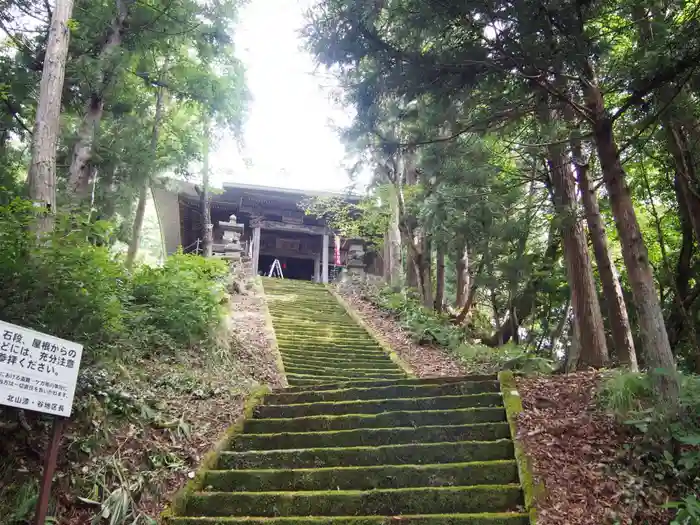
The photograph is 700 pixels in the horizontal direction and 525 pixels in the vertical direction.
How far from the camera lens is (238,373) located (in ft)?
23.8

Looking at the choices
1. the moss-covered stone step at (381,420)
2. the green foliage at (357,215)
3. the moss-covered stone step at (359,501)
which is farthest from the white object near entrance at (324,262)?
the moss-covered stone step at (359,501)

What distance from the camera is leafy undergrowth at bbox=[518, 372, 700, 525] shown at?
3611 millimetres

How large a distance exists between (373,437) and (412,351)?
531 cm

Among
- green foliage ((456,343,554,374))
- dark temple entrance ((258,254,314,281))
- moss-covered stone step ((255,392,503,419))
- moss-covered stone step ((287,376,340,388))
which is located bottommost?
moss-covered stone step ((255,392,503,419))

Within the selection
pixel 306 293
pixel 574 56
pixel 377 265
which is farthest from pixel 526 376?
pixel 377 265

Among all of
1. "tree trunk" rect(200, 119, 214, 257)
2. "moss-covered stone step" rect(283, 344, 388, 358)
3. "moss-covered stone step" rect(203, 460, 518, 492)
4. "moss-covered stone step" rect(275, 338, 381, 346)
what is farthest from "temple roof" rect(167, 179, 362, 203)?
"moss-covered stone step" rect(203, 460, 518, 492)

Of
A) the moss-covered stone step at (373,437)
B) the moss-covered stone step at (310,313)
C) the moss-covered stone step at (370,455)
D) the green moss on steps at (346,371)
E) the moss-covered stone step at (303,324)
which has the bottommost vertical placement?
the moss-covered stone step at (370,455)

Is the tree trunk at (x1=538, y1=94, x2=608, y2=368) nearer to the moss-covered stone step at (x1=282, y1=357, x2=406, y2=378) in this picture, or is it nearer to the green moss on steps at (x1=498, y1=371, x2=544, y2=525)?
Result: the green moss on steps at (x1=498, y1=371, x2=544, y2=525)

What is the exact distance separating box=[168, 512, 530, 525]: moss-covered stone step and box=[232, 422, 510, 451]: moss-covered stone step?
1192mm

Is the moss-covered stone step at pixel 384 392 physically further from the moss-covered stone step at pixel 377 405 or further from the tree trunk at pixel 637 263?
the tree trunk at pixel 637 263

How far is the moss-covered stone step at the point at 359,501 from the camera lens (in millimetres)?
3955

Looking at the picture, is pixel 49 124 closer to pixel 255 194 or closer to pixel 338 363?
pixel 338 363

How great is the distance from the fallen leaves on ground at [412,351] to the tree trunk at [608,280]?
9.81 feet

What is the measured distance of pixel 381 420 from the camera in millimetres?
5414
